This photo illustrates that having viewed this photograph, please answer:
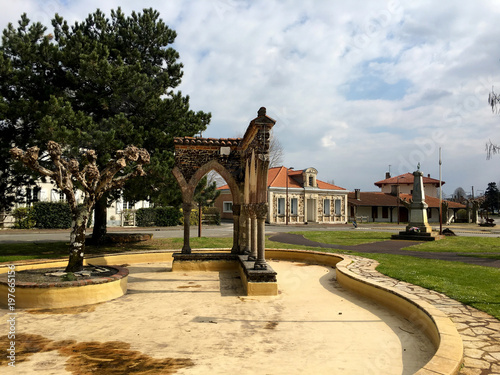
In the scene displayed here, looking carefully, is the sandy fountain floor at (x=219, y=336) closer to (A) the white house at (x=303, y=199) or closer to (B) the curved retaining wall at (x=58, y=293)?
(B) the curved retaining wall at (x=58, y=293)

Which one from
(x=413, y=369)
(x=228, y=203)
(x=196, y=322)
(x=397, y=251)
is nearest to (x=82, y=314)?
(x=196, y=322)

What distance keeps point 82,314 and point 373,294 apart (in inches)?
220

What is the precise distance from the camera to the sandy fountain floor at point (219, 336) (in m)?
4.06

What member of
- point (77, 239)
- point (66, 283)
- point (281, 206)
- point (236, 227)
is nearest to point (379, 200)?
point (281, 206)

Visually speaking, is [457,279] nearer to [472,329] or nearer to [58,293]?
[472,329]

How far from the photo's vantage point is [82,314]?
20.6 ft

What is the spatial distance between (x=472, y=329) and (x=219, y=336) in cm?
340

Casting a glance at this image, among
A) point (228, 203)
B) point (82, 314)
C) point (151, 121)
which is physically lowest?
point (82, 314)

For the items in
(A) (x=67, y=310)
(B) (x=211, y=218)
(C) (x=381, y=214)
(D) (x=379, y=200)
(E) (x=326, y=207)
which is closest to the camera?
(A) (x=67, y=310)

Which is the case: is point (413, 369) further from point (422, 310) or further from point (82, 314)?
point (82, 314)

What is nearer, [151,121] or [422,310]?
[422,310]

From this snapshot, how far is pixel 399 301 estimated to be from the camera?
20.1ft

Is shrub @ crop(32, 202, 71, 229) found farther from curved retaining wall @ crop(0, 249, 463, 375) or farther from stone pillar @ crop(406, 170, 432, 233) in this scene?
stone pillar @ crop(406, 170, 432, 233)

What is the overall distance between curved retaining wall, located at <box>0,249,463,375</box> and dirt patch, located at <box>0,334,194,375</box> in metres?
2.79
